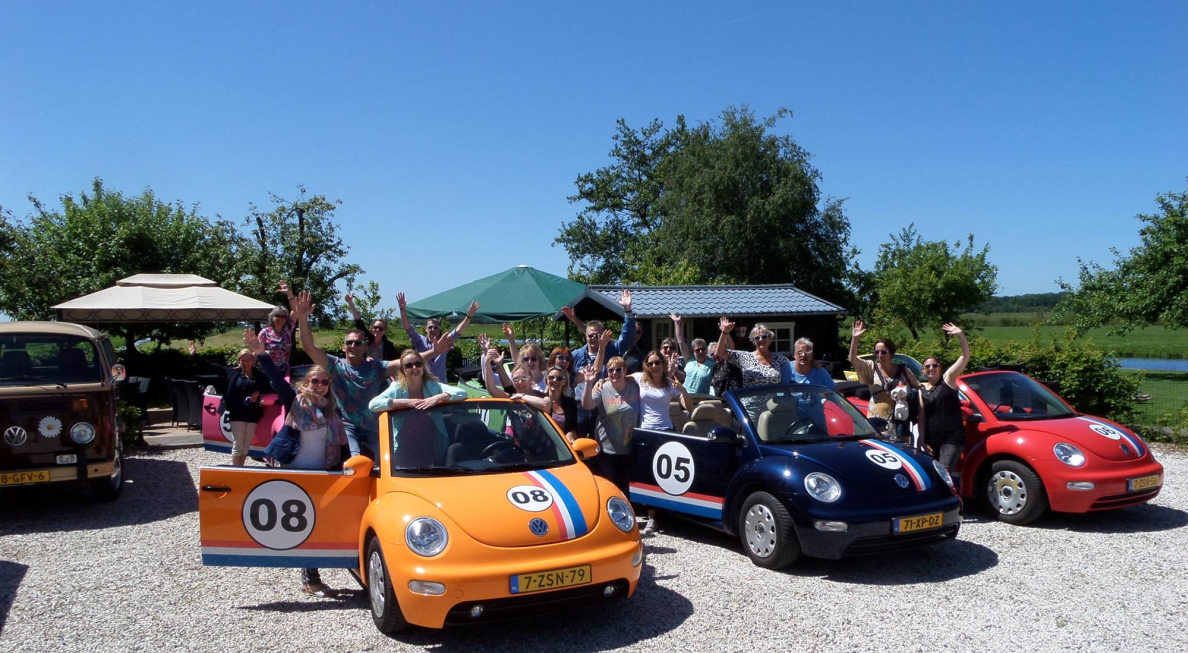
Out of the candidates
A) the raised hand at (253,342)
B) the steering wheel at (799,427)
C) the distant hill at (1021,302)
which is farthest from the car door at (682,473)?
the distant hill at (1021,302)

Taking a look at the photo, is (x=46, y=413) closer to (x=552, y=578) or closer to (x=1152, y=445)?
(x=552, y=578)

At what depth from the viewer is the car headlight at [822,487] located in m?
5.73

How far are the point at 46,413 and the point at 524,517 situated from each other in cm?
572

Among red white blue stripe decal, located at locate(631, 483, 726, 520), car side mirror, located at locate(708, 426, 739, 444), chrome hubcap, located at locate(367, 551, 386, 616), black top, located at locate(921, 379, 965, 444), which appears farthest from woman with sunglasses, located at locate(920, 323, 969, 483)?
chrome hubcap, located at locate(367, 551, 386, 616)

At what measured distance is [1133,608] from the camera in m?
5.15

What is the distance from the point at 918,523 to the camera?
575 cm

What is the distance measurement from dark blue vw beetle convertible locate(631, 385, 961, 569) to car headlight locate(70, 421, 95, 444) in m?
5.30

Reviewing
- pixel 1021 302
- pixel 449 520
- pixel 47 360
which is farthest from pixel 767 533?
pixel 1021 302

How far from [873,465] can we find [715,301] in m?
16.3

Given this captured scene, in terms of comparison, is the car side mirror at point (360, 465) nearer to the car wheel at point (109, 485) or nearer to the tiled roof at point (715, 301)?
the car wheel at point (109, 485)

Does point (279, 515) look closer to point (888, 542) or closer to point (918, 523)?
point (888, 542)

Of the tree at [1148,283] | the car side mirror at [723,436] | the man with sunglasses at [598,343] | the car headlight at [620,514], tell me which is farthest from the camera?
the tree at [1148,283]

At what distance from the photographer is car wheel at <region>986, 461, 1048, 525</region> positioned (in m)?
7.15

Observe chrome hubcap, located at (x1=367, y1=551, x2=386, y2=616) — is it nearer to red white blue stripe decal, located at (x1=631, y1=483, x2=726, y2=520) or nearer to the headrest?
red white blue stripe decal, located at (x1=631, y1=483, x2=726, y2=520)
